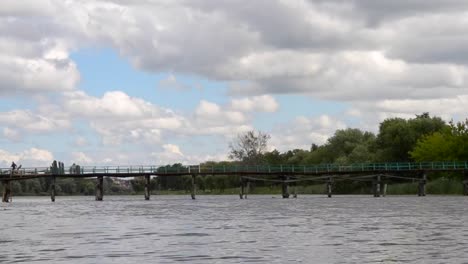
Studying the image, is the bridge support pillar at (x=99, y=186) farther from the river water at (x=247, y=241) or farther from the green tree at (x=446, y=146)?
the river water at (x=247, y=241)

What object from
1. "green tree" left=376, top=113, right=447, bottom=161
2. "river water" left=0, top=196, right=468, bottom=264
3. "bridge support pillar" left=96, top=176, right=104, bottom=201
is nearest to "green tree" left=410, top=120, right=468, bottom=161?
"green tree" left=376, top=113, right=447, bottom=161

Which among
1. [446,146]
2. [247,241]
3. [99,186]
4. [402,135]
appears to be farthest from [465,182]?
[247,241]

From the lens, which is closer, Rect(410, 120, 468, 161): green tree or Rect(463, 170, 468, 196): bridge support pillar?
Rect(463, 170, 468, 196): bridge support pillar

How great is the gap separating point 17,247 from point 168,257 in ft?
32.3

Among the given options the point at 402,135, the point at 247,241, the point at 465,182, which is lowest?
the point at 247,241

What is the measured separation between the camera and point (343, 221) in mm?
61062

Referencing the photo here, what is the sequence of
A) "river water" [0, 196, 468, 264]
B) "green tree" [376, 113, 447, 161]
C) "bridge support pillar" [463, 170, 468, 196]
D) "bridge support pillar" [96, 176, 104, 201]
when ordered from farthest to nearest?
1. "green tree" [376, 113, 447, 161]
2. "bridge support pillar" [96, 176, 104, 201]
3. "bridge support pillar" [463, 170, 468, 196]
4. "river water" [0, 196, 468, 264]

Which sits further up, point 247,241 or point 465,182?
point 465,182

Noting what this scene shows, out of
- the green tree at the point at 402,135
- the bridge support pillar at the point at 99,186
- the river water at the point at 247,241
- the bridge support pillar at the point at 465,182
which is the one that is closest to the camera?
the river water at the point at 247,241

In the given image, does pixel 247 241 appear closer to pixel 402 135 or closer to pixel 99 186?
pixel 99 186

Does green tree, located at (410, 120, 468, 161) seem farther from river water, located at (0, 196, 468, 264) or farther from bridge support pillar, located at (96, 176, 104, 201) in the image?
river water, located at (0, 196, 468, 264)

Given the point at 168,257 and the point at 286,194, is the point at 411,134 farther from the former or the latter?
the point at 168,257

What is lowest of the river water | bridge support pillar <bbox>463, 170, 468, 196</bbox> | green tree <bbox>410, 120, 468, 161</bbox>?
the river water

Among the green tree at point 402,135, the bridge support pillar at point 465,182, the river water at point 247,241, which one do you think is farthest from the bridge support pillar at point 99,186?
the river water at point 247,241
